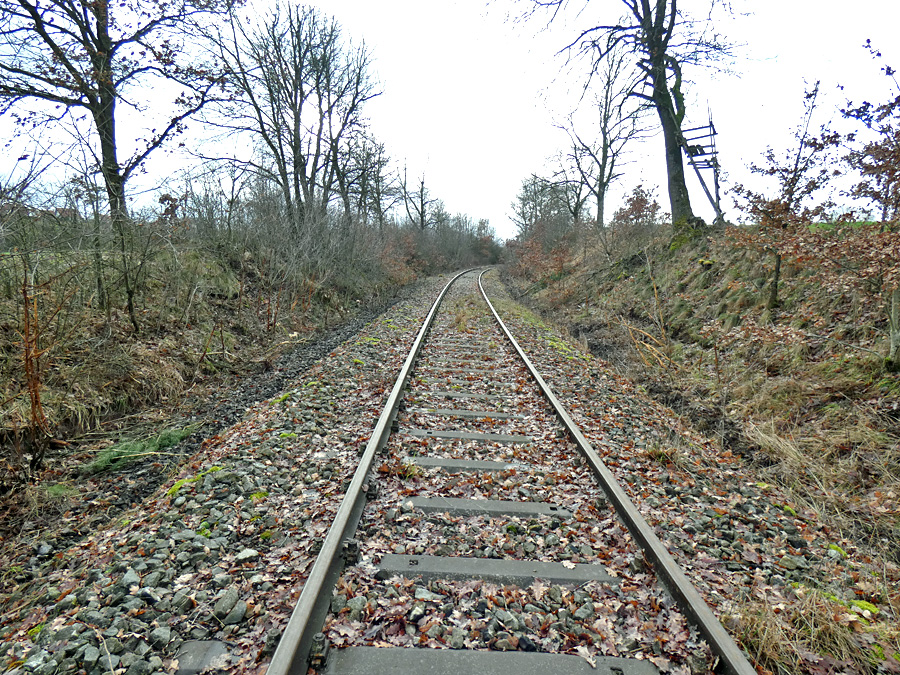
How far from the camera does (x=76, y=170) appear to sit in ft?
20.4

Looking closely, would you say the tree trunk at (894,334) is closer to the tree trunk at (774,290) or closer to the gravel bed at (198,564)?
the tree trunk at (774,290)

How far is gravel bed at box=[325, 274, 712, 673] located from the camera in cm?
246

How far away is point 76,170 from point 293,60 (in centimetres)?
1370

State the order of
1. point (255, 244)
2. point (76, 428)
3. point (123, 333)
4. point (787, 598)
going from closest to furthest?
point (787, 598), point (76, 428), point (123, 333), point (255, 244)

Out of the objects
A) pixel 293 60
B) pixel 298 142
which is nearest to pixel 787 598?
pixel 298 142

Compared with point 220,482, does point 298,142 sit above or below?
above

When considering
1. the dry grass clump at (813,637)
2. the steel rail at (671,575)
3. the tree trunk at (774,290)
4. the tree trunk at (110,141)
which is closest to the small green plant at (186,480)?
the steel rail at (671,575)

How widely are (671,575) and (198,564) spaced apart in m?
2.93

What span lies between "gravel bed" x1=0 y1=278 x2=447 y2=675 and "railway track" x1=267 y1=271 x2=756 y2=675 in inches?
10.5

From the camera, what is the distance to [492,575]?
2.96 meters

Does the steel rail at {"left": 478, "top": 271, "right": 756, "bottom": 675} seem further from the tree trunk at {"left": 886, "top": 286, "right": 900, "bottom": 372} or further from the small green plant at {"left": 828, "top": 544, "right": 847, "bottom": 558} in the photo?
the tree trunk at {"left": 886, "top": 286, "right": 900, "bottom": 372}

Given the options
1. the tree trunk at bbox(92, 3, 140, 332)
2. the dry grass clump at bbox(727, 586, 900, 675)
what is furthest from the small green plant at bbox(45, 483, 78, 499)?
the dry grass clump at bbox(727, 586, 900, 675)

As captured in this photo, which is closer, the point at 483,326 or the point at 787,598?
the point at 787,598

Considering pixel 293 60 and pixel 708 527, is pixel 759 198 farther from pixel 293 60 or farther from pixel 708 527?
pixel 293 60
